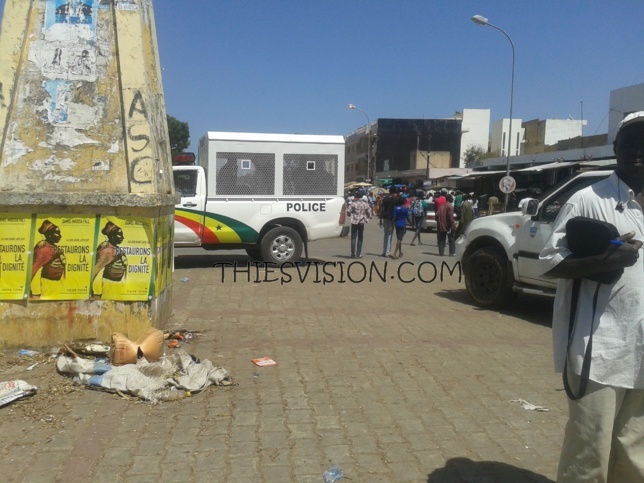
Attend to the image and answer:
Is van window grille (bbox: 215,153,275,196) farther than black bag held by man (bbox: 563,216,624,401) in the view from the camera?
Yes

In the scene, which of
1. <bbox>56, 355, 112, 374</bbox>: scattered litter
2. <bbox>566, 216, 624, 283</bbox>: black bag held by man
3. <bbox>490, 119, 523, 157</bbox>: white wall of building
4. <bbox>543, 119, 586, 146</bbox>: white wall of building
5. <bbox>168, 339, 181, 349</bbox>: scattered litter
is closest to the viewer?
<bbox>566, 216, 624, 283</bbox>: black bag held by man

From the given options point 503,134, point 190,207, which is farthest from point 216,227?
point 503,134

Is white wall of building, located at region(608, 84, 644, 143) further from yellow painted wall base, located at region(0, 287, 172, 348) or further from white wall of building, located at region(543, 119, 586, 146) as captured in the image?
yellow painted wall base, located at region(0, 287, 172, 348)

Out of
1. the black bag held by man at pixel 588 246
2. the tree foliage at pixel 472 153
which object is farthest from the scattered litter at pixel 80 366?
the tree foliage at pixel 472 153

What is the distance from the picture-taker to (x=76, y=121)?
564cm

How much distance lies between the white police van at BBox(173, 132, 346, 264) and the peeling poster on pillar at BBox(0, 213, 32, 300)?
6255 millimetres

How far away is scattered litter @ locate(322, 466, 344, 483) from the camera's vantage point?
347 centimetres

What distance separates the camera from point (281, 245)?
40.3 ft

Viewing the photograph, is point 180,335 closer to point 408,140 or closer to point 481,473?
point 481,473

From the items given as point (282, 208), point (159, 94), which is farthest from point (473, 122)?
point (159, 94)

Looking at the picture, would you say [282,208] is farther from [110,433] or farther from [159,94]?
[110,433]

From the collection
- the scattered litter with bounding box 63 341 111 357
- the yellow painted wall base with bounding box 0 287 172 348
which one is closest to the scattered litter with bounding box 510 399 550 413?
the yellow painted wall base with bounding box 0 287 172 348

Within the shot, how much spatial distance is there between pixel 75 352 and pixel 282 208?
723 centimetres

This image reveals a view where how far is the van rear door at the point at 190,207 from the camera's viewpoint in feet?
38.9
